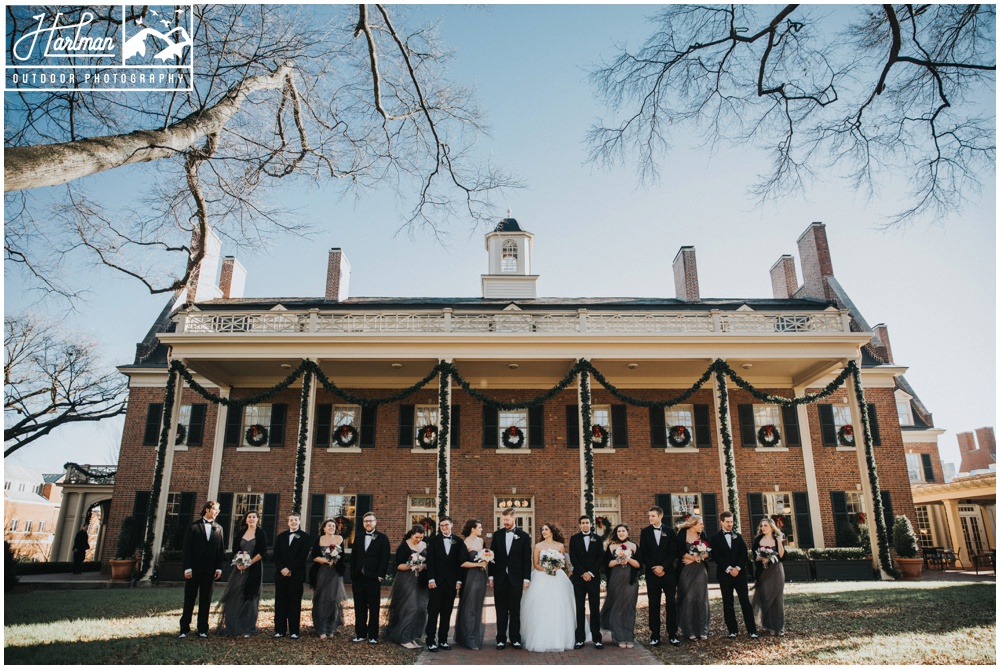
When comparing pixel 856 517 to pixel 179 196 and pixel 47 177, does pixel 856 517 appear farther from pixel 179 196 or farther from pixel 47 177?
pixel 47 177

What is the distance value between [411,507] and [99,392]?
14165mm

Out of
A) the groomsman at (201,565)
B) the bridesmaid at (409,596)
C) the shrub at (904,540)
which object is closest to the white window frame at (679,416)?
the shrub at (904,540)

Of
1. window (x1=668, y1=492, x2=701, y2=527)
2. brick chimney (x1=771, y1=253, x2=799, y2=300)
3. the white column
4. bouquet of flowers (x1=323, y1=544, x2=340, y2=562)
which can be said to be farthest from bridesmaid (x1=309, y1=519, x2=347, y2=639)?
brick chimney (x1=771, y1=253, x2=799, y2=300)

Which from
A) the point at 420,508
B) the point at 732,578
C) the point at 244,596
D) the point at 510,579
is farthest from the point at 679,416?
the point at 244,596

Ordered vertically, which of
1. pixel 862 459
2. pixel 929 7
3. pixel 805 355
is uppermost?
pixel 929 7

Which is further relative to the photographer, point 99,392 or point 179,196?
point 99,392

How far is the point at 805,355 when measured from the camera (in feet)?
55.7

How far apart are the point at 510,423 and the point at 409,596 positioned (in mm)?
11698

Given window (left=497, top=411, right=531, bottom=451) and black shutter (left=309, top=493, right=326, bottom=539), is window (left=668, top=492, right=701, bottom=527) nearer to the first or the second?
window (left=497, top=411, right=531, bottom=451)

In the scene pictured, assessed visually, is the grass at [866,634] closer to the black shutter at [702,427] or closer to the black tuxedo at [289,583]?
the black tuxedo at [289,583]

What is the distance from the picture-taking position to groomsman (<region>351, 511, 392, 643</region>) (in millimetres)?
7797

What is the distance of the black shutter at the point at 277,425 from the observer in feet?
63.3

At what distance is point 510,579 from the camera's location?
7.68 meters

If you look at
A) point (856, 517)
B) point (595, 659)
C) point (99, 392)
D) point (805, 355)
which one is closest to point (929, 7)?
point (595, 659)
